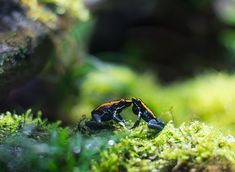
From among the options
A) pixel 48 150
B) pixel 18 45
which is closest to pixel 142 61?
pixel 18 45

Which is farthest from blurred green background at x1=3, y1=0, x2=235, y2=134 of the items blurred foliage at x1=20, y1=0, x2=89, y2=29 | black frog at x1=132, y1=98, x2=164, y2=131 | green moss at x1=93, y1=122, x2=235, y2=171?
green moss at x1=93, y1=122, x2=235, y2=171

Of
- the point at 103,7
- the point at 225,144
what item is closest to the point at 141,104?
the point at 225,144

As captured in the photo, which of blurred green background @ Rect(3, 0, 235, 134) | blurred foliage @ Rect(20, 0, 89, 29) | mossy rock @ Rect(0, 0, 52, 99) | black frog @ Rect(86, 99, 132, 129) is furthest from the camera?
blurred green background @ Rect(3, 0, 235, 134)

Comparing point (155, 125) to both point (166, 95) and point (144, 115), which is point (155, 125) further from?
point (166, 95)

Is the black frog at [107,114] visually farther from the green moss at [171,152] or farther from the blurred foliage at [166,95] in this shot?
the blurred foliage at [166,95]

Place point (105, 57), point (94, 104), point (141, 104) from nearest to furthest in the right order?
1. point (141, 104)
2. point (94, 104)
3. point (105, 57)

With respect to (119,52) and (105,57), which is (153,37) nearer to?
(119,52)

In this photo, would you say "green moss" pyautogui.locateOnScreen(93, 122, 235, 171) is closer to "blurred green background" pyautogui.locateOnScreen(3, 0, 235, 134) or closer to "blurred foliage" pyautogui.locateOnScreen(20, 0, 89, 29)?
"blurred green background" pyautogui.locateOnScreen(3, 0, 235, 134)
